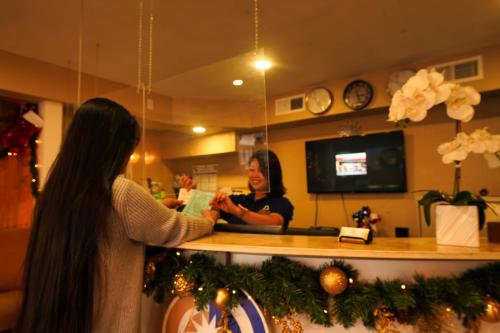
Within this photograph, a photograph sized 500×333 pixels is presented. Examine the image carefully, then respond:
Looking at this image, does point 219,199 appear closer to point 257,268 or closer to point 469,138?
point 257,268

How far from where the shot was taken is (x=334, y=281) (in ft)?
2.72

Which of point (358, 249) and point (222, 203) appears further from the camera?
point (222, 203)

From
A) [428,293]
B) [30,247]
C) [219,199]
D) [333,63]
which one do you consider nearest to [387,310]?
[428,293]

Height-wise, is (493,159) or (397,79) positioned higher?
(397,79)

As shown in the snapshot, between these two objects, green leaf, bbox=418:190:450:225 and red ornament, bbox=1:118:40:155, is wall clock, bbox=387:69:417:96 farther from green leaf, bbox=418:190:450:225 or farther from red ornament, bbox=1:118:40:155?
red ornament, bbox=1:118:40:155

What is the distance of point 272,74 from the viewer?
10.3 feet

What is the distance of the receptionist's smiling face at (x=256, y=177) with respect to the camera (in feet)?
5.70

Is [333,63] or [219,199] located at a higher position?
[333,63]

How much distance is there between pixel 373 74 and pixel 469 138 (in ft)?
8.17

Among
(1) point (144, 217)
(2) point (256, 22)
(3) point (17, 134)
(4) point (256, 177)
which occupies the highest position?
(2) point (256, 22)

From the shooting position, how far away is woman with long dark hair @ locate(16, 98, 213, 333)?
79 centimetres

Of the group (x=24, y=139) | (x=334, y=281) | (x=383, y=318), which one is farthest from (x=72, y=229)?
(x=24, y=139)

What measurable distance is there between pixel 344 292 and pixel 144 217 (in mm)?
634

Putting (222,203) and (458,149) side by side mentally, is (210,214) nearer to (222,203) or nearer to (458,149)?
(222,203)
